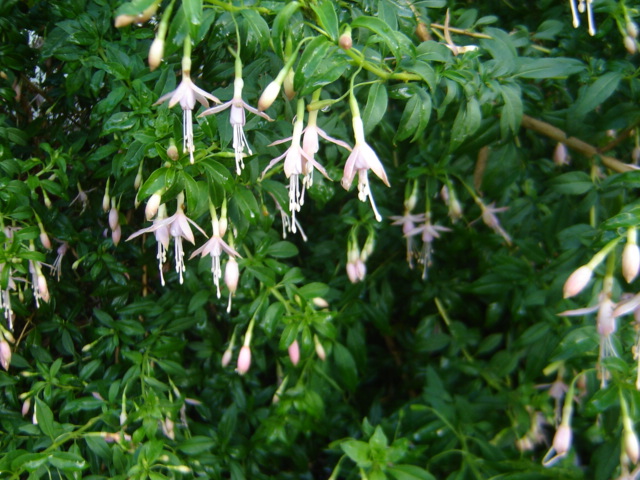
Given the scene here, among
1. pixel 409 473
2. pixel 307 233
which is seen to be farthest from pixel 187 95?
pixel 307 233

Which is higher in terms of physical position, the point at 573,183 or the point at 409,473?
the point at 573,183

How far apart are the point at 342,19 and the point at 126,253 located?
0.78 meters

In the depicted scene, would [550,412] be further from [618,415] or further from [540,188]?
[540,188]

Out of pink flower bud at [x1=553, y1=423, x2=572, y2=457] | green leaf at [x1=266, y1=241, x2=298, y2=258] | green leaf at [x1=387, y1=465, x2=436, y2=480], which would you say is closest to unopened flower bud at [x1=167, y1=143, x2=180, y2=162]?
green leaf at [x1=266, y1=241, x2=298, y2=258]

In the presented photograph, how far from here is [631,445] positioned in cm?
102

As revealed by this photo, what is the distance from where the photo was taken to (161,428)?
1.31 metres

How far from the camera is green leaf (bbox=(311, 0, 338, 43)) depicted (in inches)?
30.0

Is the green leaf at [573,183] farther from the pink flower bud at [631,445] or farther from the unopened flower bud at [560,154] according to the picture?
the pink flower bud at [631,445]

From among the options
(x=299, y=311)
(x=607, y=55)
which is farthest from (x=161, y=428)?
(x=607, y=55)

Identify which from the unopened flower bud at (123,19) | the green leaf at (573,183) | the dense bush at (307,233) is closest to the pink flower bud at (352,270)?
the dense bush at (307,233)

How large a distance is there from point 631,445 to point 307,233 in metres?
0.98

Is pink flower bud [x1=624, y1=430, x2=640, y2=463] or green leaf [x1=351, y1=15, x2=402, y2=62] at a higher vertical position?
green leaf [x1=351, y1=15, x2=402, y2=62]

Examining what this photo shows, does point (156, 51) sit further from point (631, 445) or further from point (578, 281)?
point (631, 445)

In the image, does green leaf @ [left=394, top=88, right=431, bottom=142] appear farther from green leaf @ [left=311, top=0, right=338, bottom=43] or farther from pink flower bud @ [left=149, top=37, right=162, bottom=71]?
pink flower bud @ [left=149, top=37, right=162, bottom=71]
